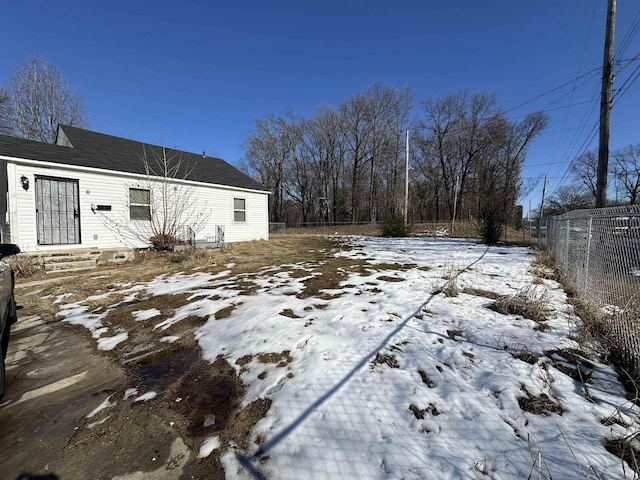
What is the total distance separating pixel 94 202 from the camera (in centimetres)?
847

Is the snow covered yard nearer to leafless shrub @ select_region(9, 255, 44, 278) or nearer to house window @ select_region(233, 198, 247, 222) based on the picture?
leafless shrub @ select_region(9, 255, 44, 278)

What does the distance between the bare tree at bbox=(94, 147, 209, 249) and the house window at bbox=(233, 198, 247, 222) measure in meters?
1.80

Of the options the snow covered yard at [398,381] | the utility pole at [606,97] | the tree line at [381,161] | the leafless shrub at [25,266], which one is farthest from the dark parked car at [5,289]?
the tree line at [381,161]

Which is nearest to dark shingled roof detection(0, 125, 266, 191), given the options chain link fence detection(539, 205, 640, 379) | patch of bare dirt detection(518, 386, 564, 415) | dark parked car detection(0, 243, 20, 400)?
dark parked car detection(0, 243, 20, 400)

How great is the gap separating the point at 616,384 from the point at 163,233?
10805 mm

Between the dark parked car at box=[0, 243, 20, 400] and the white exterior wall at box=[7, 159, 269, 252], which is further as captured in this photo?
the white exterior wall at box=[7, 159, 269, 252]

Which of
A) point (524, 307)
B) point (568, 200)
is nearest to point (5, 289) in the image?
point (524, 307)

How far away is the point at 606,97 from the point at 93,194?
626 inches

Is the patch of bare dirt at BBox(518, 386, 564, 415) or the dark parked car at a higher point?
the dark parked car

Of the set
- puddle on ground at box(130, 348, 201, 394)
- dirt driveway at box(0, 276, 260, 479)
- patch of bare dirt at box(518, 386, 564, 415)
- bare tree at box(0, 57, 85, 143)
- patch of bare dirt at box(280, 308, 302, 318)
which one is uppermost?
bare tree at box(0, 57, 85, 143)

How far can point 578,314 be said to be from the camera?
11.9 feet

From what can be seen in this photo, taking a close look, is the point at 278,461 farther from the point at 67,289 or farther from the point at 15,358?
the point at 67,289

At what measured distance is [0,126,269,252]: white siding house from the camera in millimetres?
7188

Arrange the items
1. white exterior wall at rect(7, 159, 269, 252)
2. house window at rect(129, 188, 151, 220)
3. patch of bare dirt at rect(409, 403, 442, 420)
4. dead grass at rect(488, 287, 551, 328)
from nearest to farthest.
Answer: patch of bare dirt at rect(409, 403, 442, 420) < dead grass at rect(488, 287, 551, 328) < white exterior wall at rect(7, 159, 269, 252) < house window at rect(129, 188, 151, 220)
